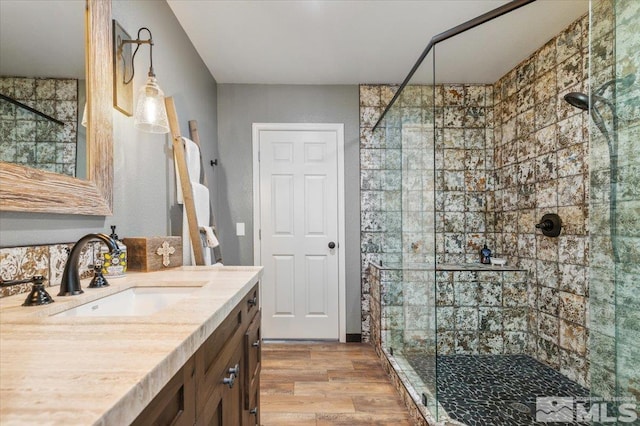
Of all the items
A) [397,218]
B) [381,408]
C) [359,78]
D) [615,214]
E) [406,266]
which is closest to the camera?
[615,214]

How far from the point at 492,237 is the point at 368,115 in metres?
1.65

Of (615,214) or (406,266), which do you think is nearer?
(615,214)

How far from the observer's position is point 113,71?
1.34 metres

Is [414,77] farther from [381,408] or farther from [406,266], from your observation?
[381,408]

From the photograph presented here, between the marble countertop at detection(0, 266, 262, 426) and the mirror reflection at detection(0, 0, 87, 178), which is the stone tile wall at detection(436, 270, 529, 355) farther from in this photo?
the mirror reflection at detection(0, 0, 87, 178)

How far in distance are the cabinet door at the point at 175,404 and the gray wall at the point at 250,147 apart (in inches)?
96.3

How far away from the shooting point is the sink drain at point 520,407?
1799 millimetres

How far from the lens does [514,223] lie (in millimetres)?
2785

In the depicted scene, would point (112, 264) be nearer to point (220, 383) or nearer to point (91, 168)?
point (91, 168)

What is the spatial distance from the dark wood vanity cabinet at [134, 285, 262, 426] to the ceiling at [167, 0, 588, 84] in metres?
1.76

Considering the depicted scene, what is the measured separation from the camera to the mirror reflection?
33.6 inches

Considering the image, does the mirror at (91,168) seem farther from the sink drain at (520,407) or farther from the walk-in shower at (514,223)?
the sink drain at (520,407)

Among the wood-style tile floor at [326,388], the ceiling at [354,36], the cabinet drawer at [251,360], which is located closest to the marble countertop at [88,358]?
the cabinet drawer at [251,360]

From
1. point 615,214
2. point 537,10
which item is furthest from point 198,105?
point 615,214
